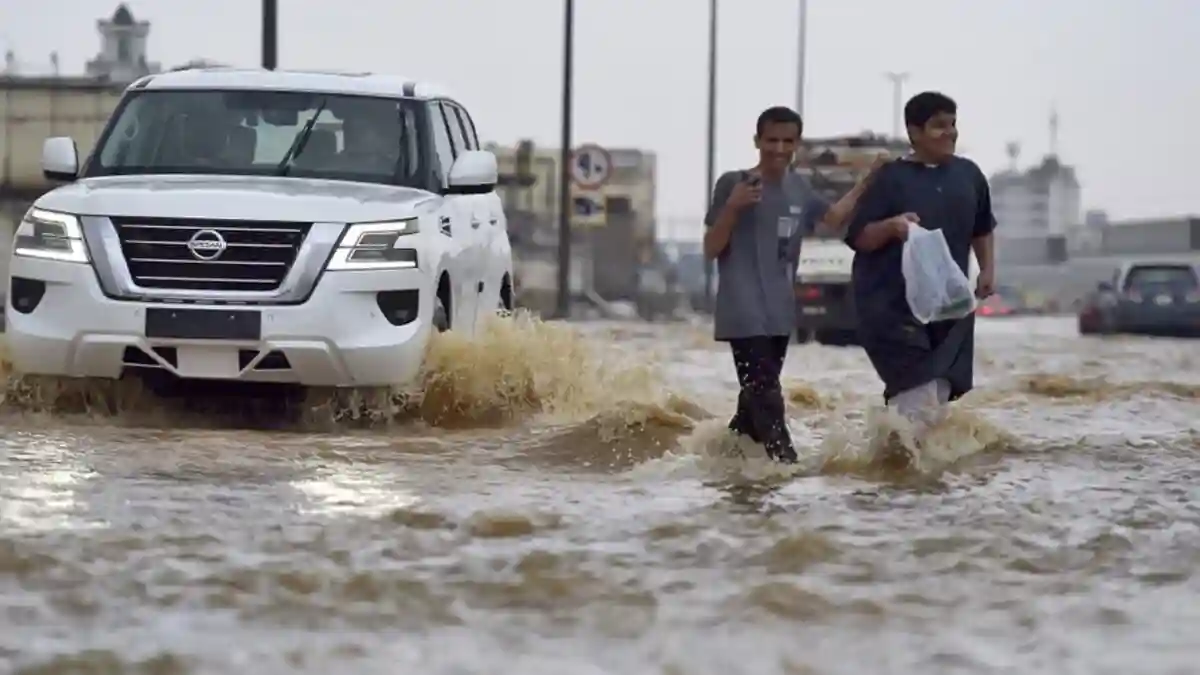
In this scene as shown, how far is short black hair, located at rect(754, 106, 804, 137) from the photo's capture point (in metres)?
8.59

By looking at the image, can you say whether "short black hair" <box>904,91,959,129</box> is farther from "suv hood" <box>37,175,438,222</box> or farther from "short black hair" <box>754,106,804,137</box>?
"suv hood" <box>37,175,438,222</box>

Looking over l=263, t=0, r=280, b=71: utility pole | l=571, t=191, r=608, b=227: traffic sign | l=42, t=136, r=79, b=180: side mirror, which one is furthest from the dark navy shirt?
l=571, t=191, r=608, b=227: traffic sign

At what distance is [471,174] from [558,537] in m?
4.43

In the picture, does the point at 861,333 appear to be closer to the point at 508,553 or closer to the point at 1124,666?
the point at 508,553

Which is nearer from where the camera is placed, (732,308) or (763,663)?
(763,663)

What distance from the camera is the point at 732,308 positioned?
28.7 feet

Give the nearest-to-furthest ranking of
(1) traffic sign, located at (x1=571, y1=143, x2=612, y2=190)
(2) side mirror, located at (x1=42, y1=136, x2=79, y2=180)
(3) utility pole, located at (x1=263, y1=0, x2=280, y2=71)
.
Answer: (2) side mirror, located at (x1=42, y1=136, x2=79, y2=180), (3) utility pole, located at (x1=263, y1=0, x2=280, y2=71), (1) traffic sign, located at (x1=571, y1=143, x2=612, y2=190)

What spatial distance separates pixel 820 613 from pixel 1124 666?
2.73ft

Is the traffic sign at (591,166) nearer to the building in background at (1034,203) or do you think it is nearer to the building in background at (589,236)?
the building in background at (589,236)

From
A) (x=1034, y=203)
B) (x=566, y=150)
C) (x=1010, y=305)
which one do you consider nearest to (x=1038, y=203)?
(x=1034, y=203)

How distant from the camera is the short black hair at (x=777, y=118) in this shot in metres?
8.59

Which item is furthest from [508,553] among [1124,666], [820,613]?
[1124,666]

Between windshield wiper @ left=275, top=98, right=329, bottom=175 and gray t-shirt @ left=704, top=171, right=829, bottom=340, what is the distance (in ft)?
10.1

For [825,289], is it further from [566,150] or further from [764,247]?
[764,247]
